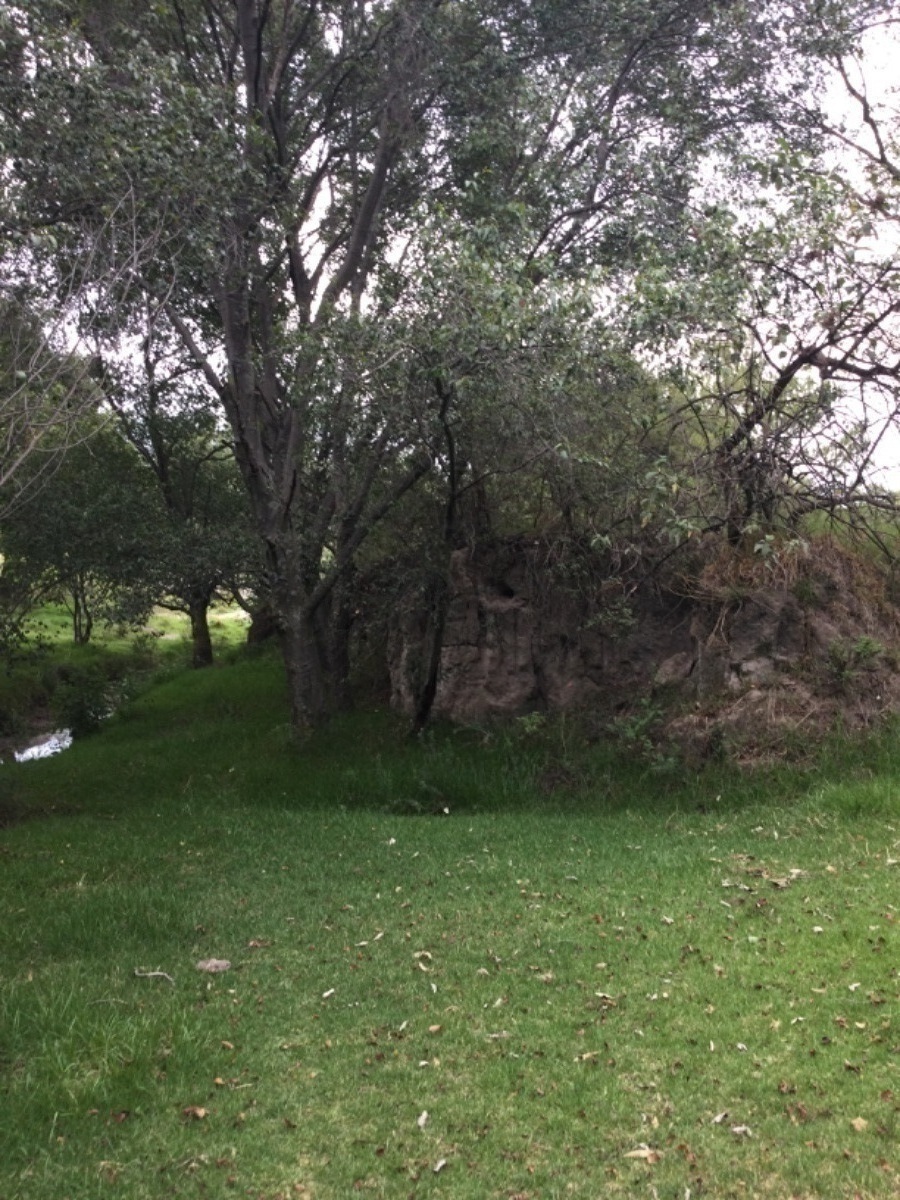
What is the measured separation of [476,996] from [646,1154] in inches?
76.5

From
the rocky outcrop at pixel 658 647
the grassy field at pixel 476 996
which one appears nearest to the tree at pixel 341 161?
the rocky outcrop at pixel 658 647

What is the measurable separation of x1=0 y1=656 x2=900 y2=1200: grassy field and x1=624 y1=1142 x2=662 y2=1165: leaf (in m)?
0.01

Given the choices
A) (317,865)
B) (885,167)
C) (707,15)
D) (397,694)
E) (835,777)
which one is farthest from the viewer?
(397,694)

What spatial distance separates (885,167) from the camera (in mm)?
11375

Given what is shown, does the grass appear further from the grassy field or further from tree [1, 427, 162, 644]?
the grassy field

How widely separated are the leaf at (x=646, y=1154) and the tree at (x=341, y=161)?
786cm

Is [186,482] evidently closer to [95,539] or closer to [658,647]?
[95,539]

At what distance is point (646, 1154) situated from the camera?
445 cm

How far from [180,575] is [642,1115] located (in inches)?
448

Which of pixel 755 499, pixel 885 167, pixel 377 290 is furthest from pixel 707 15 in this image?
pixel 755 499

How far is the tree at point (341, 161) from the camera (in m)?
9.31

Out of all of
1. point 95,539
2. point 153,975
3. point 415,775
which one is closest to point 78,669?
point 95,539

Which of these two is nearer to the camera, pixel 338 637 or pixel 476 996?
pixel 476 996

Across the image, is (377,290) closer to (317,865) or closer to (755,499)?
(755,499)
